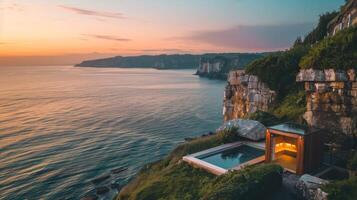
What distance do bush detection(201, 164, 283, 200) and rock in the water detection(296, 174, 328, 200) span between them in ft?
3.73

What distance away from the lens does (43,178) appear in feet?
91.2

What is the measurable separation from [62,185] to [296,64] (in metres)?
27.5

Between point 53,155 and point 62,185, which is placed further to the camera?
point 53,155

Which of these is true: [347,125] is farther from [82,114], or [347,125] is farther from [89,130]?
[82,114]

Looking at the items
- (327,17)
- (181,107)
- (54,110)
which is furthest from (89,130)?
(327,17)

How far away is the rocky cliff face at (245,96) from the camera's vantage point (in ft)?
98.1

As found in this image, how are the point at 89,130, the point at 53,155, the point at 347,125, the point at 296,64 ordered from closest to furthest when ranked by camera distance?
the point at 347,125 → the point at 296,64 → the point at 53,155 → the point at 89,130

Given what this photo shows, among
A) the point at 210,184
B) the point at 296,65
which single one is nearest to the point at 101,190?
the point at 210,184

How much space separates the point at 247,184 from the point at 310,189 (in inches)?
106

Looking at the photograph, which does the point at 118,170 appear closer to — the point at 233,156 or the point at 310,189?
the point at 233,156

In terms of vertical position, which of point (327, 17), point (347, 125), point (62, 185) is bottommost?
point (62, 185)

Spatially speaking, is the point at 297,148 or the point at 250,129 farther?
the point at 250,129

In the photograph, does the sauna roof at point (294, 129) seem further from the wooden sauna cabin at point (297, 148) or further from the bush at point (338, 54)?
the bush at point (338, 54)

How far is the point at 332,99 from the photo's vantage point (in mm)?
16672
